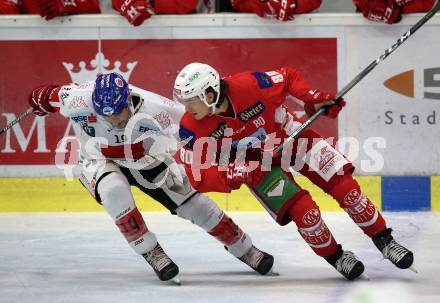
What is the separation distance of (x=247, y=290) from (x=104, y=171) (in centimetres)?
92

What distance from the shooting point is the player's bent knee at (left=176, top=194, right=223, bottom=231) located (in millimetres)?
5082

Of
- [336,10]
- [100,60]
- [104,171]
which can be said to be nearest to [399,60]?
[336,10]

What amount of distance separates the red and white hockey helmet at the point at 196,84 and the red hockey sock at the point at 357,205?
73cm

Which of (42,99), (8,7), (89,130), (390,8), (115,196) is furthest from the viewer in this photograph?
(8,7)

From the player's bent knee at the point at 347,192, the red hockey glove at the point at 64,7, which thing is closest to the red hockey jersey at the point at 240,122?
the player's bent knee at the point at 347,192

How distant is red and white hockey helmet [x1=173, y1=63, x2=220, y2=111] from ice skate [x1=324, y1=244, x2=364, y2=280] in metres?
0.91

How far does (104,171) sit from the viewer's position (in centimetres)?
500

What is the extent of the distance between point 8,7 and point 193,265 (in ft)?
8.58

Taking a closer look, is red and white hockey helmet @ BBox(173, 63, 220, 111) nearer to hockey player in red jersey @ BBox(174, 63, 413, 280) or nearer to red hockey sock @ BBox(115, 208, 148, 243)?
hockey player in red jersey @ BBox(174, 63, 413, 280)

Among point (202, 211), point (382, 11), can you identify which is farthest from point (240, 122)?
point (382, 11)

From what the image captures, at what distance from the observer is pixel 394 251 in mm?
4785

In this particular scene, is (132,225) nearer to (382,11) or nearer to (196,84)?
(196,84)

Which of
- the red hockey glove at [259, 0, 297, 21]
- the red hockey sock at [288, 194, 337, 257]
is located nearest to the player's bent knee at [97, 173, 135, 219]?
the red hockey sock at [288, 194, 337, 257]

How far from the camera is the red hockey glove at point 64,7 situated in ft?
22.3
